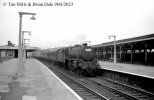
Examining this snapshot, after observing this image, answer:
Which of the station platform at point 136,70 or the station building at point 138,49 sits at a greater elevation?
the station building at point 138,49

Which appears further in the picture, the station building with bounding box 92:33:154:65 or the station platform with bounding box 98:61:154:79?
the station building with bounding box 92:33:154:65

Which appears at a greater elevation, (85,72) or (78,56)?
(78,56)

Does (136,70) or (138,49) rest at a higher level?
(138,49)

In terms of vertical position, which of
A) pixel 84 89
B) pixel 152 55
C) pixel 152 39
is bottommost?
pixel 84 89

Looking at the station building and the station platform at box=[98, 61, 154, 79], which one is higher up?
the station building

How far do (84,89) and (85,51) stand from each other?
21.8 feet

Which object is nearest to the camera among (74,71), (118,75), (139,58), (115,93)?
(115,93)

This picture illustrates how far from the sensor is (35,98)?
8422mm

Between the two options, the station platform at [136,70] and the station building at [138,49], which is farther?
the station building at [138,49]

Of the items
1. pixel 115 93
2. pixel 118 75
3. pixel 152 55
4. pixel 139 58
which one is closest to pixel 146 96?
pixel 115 93

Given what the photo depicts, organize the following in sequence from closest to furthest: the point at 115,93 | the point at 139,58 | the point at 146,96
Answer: the point at 146,96 → the point at 115,93 → the point at 139,58

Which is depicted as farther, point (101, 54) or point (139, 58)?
point (101, 54)

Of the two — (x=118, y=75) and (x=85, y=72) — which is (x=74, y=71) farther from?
(x=118, y=75)

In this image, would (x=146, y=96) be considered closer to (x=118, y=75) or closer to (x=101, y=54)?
(x=118, y=75)
